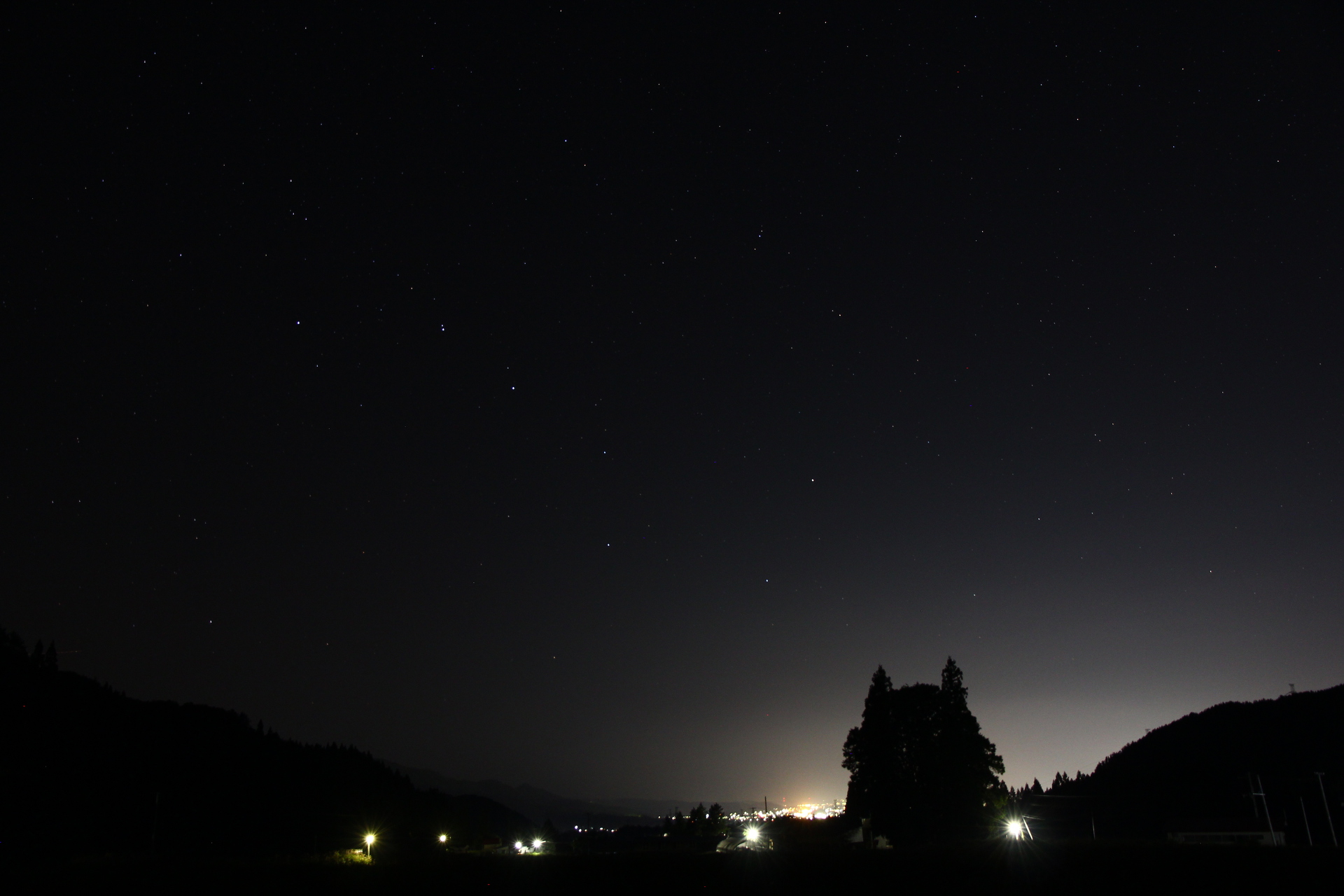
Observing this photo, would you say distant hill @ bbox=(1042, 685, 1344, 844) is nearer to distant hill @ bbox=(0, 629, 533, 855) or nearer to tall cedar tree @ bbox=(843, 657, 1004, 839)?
tall cedar tree @ bbox=(843, 657, 1004, 839)

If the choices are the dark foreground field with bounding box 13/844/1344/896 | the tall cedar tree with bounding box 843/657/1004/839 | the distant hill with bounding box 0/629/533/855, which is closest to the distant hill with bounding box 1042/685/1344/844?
the tall cedar tree with bounding box 843/657/1004/839

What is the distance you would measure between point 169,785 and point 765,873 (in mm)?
66646

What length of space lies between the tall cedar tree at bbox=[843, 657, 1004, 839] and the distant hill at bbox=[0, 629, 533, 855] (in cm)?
2102

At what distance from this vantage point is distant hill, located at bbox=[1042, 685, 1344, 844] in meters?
65.2

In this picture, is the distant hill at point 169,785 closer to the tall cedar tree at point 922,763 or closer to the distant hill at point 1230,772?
the tall cedar tree at point 922,763

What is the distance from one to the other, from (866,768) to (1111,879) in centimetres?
Answer: 1925

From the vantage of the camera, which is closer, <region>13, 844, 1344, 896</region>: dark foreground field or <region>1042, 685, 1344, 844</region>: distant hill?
<region>13, 844, 1344, 896</region>: dark foreground field

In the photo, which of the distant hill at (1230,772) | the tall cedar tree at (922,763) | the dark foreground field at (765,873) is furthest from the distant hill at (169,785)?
the distant hill at (1230,772)

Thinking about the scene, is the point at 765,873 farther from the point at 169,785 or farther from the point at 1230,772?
the point at 1230,772

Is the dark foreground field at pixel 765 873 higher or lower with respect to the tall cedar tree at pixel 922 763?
lower

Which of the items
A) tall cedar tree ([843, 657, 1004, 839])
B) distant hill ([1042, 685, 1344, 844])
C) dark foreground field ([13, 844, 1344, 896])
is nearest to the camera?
dark foreground field ([13, 844, 1344, 896])

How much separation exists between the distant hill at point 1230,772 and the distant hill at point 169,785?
58.1m

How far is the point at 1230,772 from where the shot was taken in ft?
246

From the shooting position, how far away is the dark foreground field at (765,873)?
17703mm
